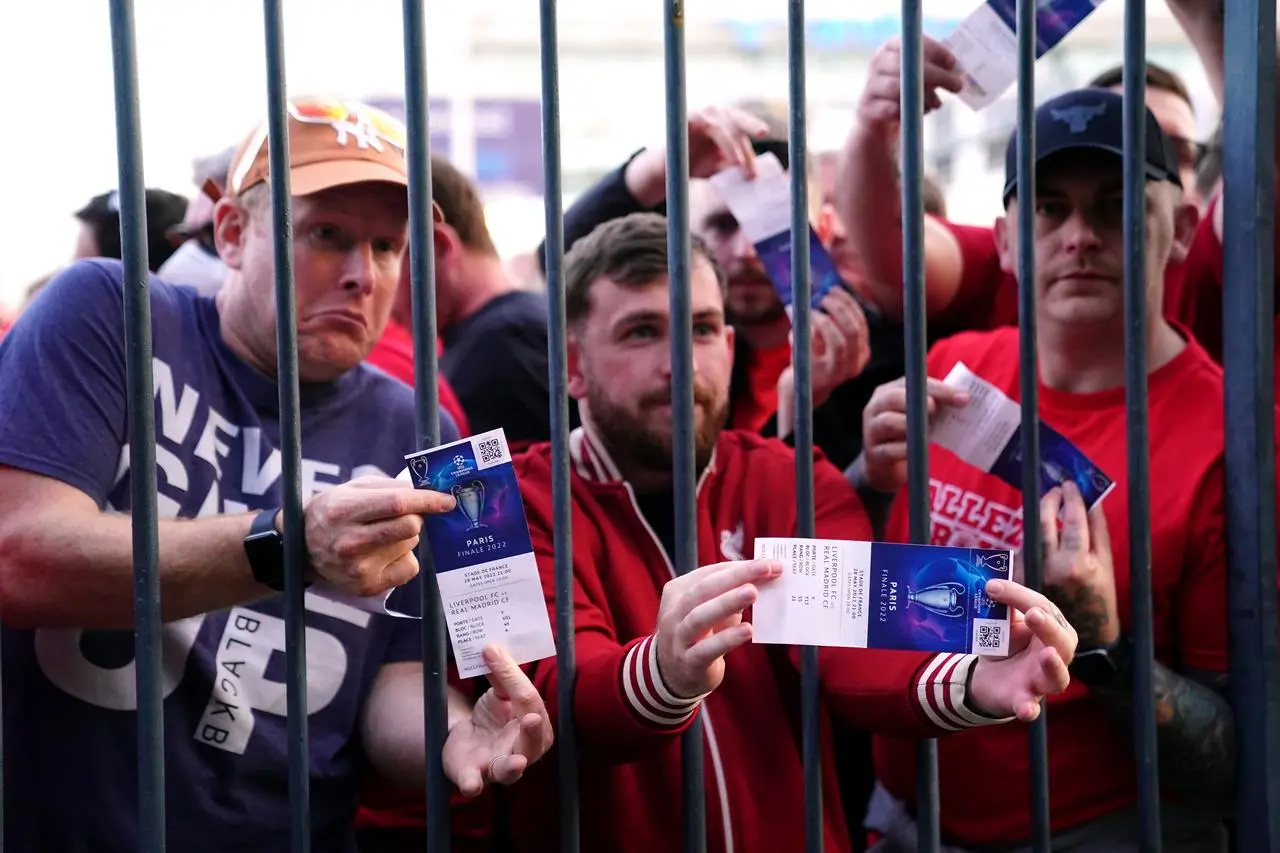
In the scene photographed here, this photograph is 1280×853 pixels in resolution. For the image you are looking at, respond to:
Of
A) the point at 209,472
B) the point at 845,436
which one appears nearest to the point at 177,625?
the point at 209,472

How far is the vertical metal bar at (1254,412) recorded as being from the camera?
1500 mm

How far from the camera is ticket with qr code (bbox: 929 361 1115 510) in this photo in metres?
1.54

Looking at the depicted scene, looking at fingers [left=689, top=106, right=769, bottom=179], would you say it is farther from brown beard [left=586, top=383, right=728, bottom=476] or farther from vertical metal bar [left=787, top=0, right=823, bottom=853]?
vertical metal bar [left=787, top=0, right=823, bottom=853]

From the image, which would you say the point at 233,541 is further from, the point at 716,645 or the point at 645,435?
the point at 645,435

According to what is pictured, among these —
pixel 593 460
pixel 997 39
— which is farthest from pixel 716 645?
pixel 997 39

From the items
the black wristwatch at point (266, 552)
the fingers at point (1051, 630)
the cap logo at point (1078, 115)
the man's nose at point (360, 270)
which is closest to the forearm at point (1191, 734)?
the fingers at point (1051, 630)

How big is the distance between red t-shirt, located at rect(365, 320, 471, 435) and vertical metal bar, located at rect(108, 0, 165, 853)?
3.01ft

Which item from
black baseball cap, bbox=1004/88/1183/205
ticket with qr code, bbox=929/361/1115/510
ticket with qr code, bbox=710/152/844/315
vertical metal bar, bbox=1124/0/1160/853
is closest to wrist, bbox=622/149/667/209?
ticket with qr code, bbox=710/152/844/315

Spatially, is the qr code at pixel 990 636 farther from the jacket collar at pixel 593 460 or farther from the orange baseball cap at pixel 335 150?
the orange baseball cap at pixel 335 150

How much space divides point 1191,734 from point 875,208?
3.39ft

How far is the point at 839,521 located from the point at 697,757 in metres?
0.54

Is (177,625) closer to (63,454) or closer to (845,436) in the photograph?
(63,454)

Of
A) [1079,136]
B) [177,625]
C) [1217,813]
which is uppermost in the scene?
[1079,136]

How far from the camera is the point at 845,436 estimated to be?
7.50 ft
